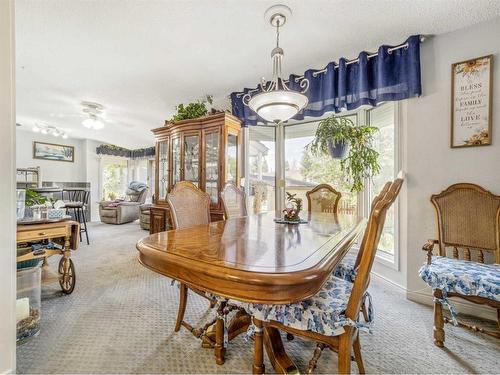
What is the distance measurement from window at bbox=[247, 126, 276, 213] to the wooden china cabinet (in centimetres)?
39

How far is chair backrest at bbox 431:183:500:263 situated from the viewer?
181 centimetres

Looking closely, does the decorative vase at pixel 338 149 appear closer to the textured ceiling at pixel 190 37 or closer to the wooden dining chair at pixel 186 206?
the textured ceiling at pixel 190 37

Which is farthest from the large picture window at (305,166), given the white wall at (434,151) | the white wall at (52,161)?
the white wall at (52,161)

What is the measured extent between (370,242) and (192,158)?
283cm

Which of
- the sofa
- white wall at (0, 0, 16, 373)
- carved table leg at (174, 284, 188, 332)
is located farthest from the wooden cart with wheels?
the sofa

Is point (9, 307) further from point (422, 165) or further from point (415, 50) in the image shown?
point (415, 50)

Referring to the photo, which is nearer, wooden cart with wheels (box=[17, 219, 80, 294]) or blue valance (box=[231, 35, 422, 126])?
wooden cart with wheels (box=[17, 219, 80, 294])

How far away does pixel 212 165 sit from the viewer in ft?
10.5

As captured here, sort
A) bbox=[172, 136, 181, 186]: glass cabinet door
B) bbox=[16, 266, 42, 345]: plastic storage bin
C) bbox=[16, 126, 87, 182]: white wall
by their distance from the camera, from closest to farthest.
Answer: bbox=[16, 266, 42, 345]: plastic storage bin < bbox=[172, 136, 181, 186]: glass cabinet door < bbox=[16, 126, 87, 182]: white wall

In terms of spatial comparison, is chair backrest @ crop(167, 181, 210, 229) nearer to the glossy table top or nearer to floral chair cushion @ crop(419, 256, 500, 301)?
the glossy table top

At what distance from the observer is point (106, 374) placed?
1312 millimetres

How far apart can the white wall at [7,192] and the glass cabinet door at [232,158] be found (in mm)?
2078

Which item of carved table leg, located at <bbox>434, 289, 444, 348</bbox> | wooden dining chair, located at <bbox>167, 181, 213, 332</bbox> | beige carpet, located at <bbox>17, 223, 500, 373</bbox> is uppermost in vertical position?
wooden dining chair, located at <bbox>167, 181, 213, 332</bbox>

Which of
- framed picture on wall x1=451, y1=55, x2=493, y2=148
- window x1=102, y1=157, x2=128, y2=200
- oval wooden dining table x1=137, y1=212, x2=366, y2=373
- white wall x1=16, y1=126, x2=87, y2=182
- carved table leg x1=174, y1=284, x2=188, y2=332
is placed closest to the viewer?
oval wooden dining table x1=137, y1=212, x2=366, y2=373
